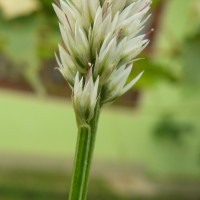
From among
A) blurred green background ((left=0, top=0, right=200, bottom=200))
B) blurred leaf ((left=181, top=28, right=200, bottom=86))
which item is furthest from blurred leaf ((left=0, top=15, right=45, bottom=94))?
blurred green background ((left=0, top=0, right=200, bottom=200))

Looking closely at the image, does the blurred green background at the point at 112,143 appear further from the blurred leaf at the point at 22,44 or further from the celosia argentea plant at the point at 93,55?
the celosia argentea plant at the point at 93,55

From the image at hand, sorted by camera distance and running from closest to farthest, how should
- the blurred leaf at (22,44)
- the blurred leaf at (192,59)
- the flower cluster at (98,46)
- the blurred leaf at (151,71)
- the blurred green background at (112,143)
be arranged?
the flower cluster at (98,46)
the blurred leaf at (22,44)
the blurred leaf at (151,71)
the blurred leaf at (192,59)
the blurred green background at (112,143)

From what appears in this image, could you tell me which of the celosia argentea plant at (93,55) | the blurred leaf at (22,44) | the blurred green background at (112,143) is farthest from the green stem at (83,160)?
the blurred green background at (112,143)

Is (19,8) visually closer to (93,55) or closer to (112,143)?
(93,55)

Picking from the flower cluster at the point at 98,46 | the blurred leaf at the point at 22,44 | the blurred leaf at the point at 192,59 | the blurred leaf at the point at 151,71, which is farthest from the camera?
the blurred leaf at the point at 192,59

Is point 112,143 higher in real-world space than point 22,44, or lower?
higher

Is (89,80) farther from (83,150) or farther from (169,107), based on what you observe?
(169,107)

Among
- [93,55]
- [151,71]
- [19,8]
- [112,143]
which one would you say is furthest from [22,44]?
[112,143]

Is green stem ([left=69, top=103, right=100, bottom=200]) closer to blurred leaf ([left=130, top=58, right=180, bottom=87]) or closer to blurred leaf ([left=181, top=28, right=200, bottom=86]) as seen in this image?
blurred leaf ([left=130, top=58, right=180, bottom=87])
